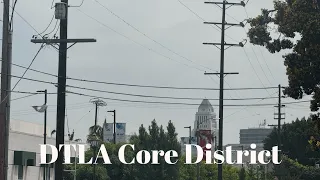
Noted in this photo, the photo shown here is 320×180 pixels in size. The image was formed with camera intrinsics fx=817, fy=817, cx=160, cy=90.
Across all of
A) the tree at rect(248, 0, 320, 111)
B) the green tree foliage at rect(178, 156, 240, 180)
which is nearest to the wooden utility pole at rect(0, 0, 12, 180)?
the tree at rect(248, 0, 320, 111)

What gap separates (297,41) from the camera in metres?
36.8

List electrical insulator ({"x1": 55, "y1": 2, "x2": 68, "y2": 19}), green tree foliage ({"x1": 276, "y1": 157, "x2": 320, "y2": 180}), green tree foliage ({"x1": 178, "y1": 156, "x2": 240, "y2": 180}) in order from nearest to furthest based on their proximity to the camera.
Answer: electrical insulator ({"x1": 55, "y1": 2, "x2": 68, "y2": 19}) → green tree foliage ({"x1": 178, "y1": 156, "x2": 240, "y2": 180}) → green tree foliage ({"x1": 276, "y1": 157, "x2": 320, "y2": 180})

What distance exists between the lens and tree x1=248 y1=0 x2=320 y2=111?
3497 centimetres

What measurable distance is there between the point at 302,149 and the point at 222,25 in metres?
63.7

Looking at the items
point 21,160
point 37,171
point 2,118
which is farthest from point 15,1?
point 37,171

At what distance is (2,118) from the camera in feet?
95.3

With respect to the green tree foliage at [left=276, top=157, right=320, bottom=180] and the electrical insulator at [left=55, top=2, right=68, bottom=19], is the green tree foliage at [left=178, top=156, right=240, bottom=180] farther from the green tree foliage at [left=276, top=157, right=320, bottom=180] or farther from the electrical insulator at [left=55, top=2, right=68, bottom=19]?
the electrical insulator at [left=55, top=2, right=68, bottom=19]

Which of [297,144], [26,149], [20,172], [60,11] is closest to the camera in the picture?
[60,11]

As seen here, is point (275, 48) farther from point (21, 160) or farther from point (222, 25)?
point (21, 160)

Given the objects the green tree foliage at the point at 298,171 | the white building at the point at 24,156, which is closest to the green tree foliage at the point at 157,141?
the white building at the point at 24,156

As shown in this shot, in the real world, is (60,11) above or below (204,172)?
above

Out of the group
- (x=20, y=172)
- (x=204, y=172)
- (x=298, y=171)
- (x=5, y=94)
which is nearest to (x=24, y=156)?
→ (x=20, y=172)

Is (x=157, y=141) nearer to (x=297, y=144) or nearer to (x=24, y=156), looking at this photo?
(x=24, y=156)

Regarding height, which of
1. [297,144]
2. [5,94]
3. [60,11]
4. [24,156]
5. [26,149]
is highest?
[60,11]
